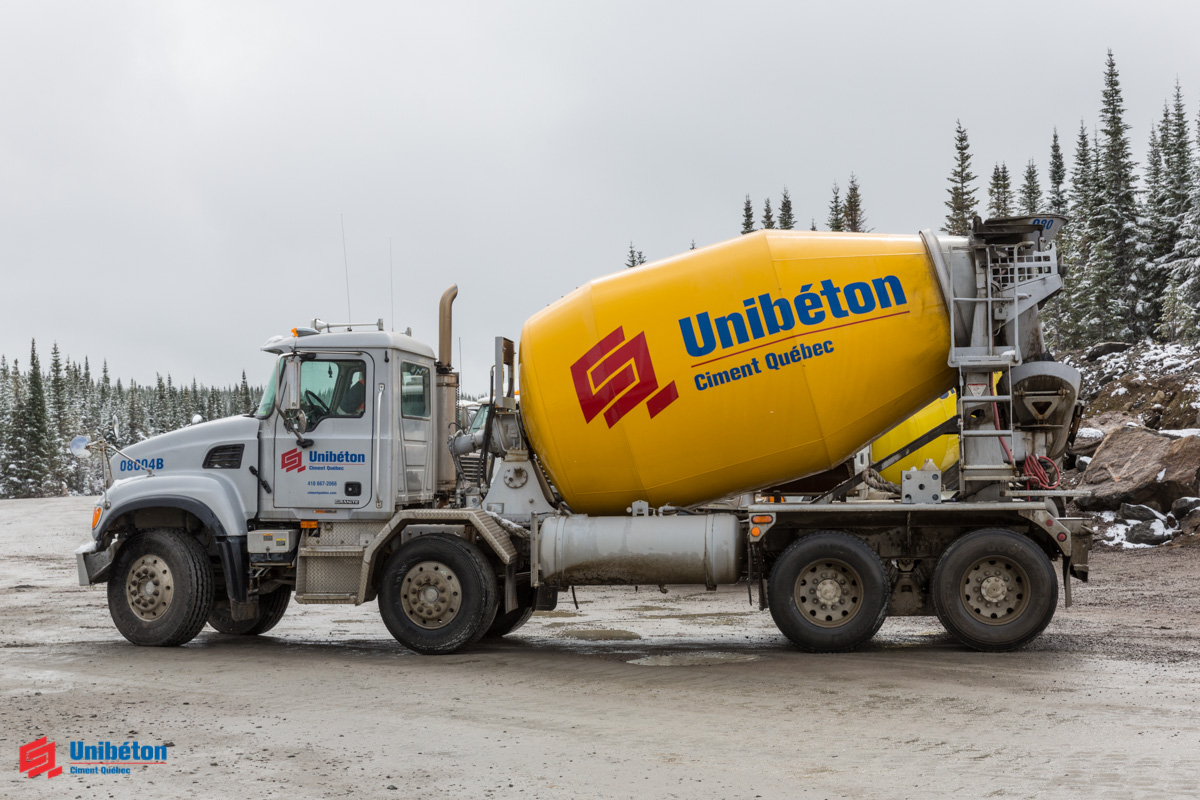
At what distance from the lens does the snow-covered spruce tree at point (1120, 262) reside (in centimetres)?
6450

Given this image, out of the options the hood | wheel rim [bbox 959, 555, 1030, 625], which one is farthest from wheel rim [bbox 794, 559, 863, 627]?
the hood

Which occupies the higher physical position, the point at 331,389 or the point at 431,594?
the point at 331,389

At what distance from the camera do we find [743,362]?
1088cm

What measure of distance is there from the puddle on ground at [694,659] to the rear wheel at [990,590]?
6.62 feet

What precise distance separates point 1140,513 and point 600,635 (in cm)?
1565

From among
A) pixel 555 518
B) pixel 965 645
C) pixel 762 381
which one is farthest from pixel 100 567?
pixel 965 645

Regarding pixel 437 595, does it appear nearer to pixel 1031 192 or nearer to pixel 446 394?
pixel 446 394

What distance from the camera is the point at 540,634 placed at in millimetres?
13453

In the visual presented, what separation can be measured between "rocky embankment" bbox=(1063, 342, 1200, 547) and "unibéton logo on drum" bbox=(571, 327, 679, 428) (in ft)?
35.9

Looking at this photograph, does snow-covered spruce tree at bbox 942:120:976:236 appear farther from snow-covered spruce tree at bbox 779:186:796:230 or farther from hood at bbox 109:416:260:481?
hood at bbox 109:416:260:481

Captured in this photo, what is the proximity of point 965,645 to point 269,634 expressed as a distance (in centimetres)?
830

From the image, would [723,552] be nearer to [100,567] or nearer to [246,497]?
[246,497]

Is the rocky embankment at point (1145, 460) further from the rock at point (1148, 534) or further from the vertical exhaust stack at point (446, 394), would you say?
the vertical exhaust stack at point (446, 394)

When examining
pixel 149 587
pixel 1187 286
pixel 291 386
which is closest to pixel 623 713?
pixel 291 386
